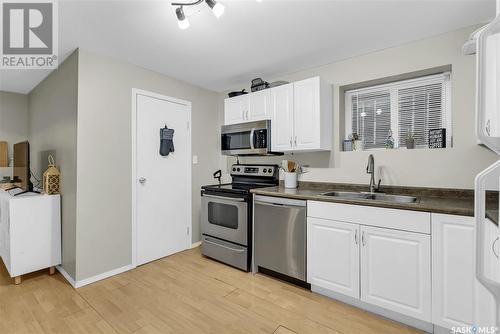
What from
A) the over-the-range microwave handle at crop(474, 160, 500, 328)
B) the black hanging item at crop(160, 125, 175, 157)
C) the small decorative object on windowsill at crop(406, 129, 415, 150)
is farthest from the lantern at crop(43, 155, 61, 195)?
the small decorative object on windowsill at crop(406, 129, 415, 150)

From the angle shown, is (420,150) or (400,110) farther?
(400,110)

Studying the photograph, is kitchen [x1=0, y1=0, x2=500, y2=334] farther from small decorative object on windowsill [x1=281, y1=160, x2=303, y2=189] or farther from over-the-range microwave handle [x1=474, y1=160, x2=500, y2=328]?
over-the-range microwave handle [x1=474, y1=160, x2=500, y2=328]

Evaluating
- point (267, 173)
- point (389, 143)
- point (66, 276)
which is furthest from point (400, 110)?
point (66, 276)

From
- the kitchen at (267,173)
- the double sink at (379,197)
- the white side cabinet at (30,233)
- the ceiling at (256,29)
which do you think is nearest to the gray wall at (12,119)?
the kitchen at (267,173)

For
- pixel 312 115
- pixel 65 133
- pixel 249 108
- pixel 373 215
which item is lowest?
pixel 373 215

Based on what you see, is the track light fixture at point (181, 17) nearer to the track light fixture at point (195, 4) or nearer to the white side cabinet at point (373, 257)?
the track light fixture at point (195, 4)

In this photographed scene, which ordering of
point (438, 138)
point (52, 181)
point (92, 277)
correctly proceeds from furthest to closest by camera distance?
point (52, 181)
point (92, 277)
point (438, 138)

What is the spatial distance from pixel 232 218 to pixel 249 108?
4.52 ft

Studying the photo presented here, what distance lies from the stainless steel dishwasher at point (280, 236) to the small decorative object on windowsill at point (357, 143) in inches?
36.9

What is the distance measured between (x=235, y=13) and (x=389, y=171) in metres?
2.01

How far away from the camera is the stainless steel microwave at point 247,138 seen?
9.57 feet

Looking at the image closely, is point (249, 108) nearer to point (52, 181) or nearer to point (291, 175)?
point (291, 175)

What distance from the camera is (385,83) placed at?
8.68 feet

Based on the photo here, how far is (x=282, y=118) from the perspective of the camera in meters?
2.83
